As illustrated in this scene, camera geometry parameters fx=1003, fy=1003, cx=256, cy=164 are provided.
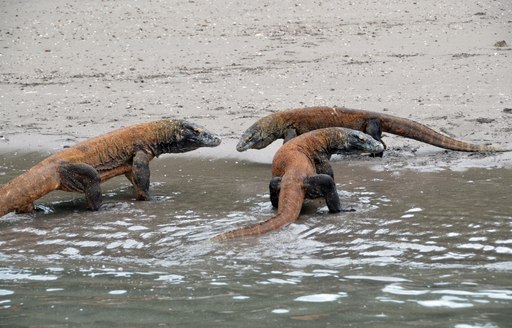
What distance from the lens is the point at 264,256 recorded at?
7582mm

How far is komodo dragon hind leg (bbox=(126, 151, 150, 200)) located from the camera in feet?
33.1

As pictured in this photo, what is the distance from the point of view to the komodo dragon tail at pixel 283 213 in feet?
26.4

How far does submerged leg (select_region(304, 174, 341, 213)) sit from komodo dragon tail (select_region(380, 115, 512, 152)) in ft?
10.1

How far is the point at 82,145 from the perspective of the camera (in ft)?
33.3

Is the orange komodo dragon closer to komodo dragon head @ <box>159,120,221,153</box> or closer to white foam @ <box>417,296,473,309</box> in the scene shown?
komodo dragon head @ <box>159,120,221,153</box>

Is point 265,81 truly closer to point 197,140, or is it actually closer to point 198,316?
point 197,140

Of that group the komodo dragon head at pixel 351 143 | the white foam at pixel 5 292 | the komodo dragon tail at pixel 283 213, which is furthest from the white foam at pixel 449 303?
Result: the komodo dragon head at pixel 351 143

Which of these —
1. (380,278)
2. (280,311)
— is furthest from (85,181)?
(280,311)

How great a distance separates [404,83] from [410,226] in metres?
6.15

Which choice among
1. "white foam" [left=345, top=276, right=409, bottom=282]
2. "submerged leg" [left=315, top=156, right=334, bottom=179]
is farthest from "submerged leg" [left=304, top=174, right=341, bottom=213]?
"white foam" [left=345, top=276, right=409, bottom=282]

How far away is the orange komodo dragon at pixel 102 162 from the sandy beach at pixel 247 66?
4.62 feet

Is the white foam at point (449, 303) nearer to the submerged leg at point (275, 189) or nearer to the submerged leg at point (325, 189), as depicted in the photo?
the submerged leg at point (325, 189)

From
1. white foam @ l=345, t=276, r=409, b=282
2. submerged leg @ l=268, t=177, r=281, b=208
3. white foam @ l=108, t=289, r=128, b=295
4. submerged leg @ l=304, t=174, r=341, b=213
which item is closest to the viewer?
white foam @ l=108, t=289, r=128, b=295

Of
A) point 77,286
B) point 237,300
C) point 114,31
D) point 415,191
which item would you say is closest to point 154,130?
point 415,191
